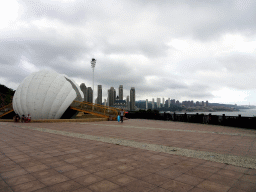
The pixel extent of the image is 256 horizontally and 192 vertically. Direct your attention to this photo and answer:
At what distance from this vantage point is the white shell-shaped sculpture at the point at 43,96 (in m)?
19.1

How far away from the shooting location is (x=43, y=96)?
62.7 ft

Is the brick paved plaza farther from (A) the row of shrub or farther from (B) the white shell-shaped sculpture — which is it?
(B) the white shell-shaped sculpture

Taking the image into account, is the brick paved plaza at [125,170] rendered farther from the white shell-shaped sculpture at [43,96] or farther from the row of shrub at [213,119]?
the white shell-shaped sculpture at [43,96]

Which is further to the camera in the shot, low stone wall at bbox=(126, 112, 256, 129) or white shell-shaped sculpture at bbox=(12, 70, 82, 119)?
white shell-shaped sculpture at bbox=(12, 70, 82, 119)

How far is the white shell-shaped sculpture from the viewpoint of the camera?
62.7 ft

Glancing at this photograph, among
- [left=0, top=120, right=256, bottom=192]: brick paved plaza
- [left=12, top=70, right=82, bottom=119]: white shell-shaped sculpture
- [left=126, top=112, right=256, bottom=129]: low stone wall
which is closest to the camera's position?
[left=0, top=120, right=256, bottom=192]: brick paved plaza

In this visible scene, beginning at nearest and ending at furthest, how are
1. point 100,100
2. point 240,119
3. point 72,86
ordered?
1. point 240,119
2. point 72,86
3. point 100,100

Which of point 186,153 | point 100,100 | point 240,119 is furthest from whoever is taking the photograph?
point 100,100

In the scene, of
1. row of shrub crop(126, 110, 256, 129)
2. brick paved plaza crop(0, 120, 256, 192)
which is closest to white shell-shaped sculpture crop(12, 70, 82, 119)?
row of shrub crop(126, 110, 256, 129)

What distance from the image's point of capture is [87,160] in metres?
4.52

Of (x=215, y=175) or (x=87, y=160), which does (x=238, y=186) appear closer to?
(x=215, y=175)

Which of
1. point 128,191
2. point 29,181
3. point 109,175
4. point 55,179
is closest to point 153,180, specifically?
point 128,191

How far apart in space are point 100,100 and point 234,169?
387ft

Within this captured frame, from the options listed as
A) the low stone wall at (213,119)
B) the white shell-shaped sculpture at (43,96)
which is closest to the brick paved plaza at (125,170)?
the low stone wall at (213,119)
